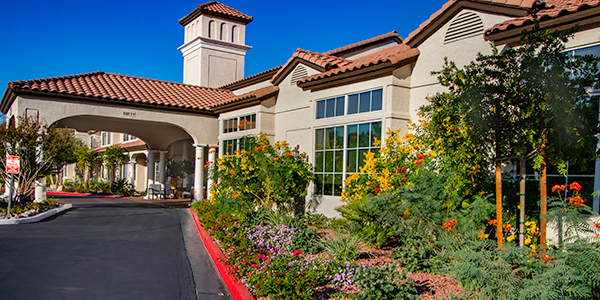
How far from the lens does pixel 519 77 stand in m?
5.13

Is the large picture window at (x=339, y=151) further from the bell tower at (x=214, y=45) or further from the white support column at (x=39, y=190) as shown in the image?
the bell tower at (x=214, y=45)

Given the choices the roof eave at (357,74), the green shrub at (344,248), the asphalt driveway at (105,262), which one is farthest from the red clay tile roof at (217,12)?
the green shrub at (344,248)

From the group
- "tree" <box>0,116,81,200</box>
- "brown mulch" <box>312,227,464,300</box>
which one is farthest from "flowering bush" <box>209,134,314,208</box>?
"tree" <box>0,116,81,200</box>

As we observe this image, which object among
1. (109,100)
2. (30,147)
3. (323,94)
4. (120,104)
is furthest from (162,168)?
(323,94)

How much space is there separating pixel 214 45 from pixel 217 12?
186 centimetres

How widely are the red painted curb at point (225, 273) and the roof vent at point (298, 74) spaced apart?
5261mm

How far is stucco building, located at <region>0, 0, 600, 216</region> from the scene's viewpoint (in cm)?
787

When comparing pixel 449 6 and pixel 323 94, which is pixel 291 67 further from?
pixel 449 6

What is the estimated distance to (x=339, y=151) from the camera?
10.3m

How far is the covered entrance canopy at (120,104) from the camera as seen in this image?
14.2m

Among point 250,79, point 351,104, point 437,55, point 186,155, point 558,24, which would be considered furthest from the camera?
point 186,155

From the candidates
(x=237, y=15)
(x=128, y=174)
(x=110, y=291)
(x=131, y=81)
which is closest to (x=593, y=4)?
(x=110, y=291)

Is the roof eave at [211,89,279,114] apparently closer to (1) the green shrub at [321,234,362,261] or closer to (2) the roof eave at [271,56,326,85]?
(2) the roof eave at [271,56,326,85]

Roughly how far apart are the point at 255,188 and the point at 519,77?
776cm
